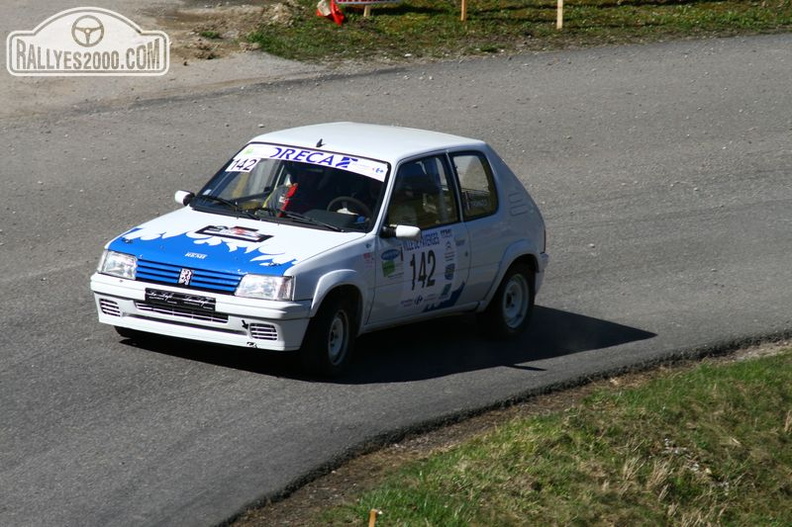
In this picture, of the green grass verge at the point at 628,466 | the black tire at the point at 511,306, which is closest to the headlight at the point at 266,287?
the green grass verge at the point at 628,466

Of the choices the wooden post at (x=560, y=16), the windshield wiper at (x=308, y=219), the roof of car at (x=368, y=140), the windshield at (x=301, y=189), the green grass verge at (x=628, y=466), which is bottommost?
the green grass verge at (x=628, y=466)

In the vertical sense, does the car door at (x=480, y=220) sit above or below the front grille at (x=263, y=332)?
above

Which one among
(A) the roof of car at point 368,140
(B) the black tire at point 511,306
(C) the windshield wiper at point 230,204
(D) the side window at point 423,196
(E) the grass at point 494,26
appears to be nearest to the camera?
(C) the windshield wiper at point 230,204

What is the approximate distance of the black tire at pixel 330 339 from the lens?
920 centimetres

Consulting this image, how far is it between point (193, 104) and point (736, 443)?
11638 millimetres

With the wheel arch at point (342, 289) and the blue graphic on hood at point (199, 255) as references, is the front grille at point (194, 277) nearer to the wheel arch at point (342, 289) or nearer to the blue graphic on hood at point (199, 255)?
the blue graphic on hood at point (199, 255)

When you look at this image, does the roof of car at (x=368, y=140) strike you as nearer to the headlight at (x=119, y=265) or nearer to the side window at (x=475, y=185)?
the side window at (x=475, y=185)

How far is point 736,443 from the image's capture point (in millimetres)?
9414

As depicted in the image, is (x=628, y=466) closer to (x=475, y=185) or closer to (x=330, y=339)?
(x=330, y=339)

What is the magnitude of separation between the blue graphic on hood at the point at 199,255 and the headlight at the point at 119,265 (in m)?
0.04

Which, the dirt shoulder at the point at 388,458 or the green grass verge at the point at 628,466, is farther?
the green grass verge at the point at 628,466

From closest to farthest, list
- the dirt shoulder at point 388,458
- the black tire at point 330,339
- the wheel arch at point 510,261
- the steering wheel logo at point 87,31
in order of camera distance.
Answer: the dirt shoulder at point 388,458
the black tire at point 330,339
the wheel arch at point 510,261
the steering wheel logo at point 87,31

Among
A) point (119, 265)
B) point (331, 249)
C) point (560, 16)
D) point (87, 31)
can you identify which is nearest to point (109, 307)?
point (119, 265)

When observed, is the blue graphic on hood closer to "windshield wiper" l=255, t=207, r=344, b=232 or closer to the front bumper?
the front bumper
